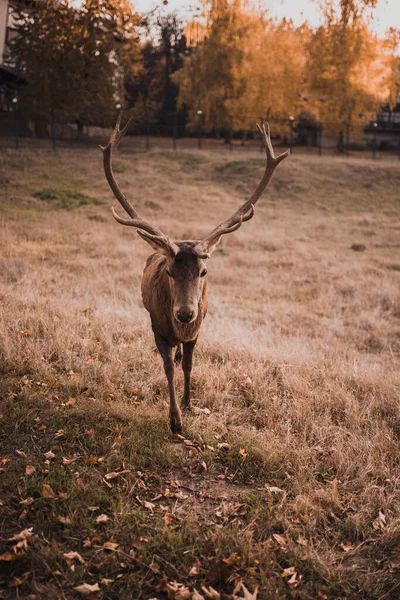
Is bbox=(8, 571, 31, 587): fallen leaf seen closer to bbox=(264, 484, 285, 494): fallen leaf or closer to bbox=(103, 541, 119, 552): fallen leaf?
bbox=(103, 541, 119, 552): fallen leaf

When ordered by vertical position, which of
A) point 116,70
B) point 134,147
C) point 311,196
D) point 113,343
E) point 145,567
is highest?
point 116,70

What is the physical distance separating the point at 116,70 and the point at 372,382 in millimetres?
31194

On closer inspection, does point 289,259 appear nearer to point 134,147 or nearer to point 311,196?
point 311,196

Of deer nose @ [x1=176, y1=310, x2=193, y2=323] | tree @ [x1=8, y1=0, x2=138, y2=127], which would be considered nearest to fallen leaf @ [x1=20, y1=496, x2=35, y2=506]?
deer nose @ [x1=176, y1=310, x2=193, y2=323]

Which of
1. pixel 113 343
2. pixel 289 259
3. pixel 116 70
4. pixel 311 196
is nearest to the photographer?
pixel 113 343

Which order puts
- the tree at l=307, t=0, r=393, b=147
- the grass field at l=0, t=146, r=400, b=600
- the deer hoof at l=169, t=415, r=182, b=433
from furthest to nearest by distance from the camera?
1. the tree at l=307, t=0, r=393, b=147
2. the deer hoof at l=169, t=415, r=182, b=433
3. the grass field at l=0, t=146, r=400, b=600

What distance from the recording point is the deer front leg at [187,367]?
5.01 metres

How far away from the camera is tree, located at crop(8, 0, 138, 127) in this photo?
27875 millimetres

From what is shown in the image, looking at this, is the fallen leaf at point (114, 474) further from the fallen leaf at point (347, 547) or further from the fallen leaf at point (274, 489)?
the fallen leaf at point (347, 547)

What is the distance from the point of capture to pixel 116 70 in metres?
31.6

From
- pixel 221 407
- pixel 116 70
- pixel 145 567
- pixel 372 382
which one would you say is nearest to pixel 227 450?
pixel 221 407

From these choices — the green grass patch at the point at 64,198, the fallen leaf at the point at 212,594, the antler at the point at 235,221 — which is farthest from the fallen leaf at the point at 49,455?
the green grass patch at the point at 64,198

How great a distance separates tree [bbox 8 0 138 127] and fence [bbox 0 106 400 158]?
0.76 m

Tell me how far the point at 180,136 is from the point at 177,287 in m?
39.5
